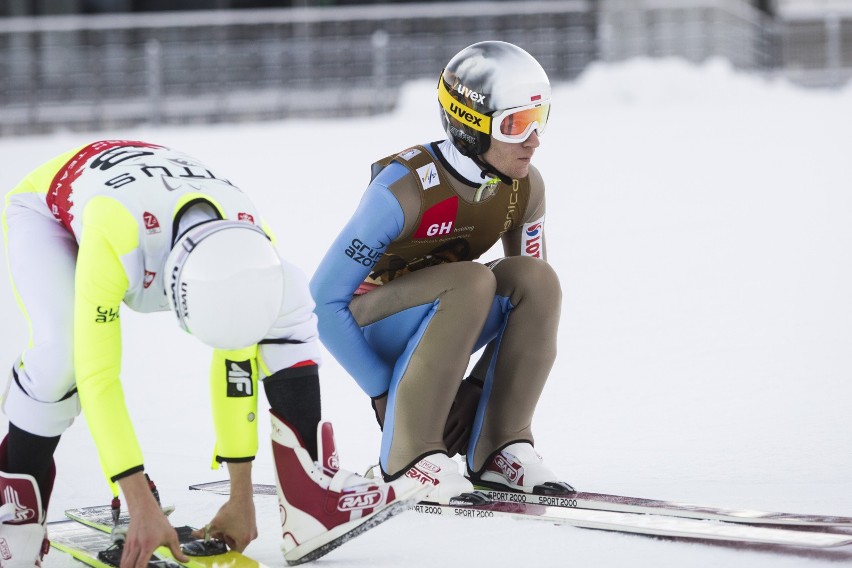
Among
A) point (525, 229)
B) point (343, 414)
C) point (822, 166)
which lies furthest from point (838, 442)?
point (822, 166)

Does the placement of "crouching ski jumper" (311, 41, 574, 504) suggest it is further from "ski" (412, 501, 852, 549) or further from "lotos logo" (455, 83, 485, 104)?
"ski" (412, 501, 852, 549)

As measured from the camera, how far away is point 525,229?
418 cm

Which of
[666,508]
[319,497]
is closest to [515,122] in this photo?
[666,508]

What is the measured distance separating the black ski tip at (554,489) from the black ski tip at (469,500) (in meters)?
0.17

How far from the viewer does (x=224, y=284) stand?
2.76 meters

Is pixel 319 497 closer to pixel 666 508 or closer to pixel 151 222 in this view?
pixel 151 222

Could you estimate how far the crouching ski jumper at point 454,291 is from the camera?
3.75 metres

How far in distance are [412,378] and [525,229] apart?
747 mm

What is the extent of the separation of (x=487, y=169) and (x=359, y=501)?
1258mm

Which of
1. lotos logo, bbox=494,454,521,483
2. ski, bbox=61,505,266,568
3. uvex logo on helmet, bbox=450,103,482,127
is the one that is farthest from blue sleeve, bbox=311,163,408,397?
ski, bbox=61,505,266,568

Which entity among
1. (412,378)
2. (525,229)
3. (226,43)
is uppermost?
(226,43)

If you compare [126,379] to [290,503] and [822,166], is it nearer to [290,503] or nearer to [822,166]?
[290,503]

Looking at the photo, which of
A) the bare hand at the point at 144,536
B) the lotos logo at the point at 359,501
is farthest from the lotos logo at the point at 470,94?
the bare hand at the point at 144,536

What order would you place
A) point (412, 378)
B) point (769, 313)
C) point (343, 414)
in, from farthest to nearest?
point (769, 313) → point (343, 414) → point (412, 378)
